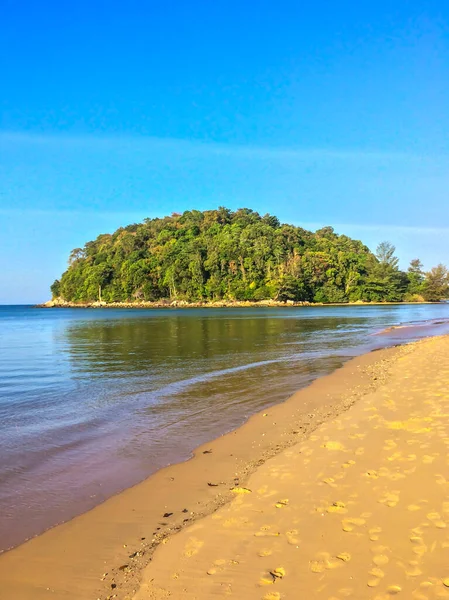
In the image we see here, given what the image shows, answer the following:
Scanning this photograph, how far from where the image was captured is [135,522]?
15.4 ft

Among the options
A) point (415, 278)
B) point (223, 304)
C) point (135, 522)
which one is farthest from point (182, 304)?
point (135, 522)

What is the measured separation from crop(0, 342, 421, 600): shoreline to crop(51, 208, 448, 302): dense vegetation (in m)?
109

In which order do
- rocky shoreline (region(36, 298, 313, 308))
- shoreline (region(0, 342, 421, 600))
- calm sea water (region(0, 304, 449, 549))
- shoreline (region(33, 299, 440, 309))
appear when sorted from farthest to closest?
rocky shoreline (region(36, 298, 313, 308)) < shoreline (region(33, 299, 440, 309)) < calm sea water (region(0, 304, 449, 549)) < shoreline (region(0, 342, 421, 600))

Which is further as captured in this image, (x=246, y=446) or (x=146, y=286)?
(x=146, y=286)

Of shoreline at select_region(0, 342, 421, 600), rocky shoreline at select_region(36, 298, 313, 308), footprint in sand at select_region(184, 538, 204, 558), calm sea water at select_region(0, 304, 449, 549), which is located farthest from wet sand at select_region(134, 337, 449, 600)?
rocky shoreline at select_region(36, 298, 313, 308)

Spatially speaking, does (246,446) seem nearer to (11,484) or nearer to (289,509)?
(289,509)

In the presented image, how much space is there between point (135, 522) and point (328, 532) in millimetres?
2077

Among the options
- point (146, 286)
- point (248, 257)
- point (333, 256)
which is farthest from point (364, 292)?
point (146, 286)

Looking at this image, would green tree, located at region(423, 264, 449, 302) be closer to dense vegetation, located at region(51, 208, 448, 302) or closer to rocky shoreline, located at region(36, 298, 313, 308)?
dense vegetation, located at region(51, 208, 448, 302)

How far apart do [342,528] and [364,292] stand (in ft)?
409

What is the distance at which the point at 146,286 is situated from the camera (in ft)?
447

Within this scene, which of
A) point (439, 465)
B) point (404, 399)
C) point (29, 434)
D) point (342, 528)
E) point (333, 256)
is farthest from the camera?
point (333, 256)

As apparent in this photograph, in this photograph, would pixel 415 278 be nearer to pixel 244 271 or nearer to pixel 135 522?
pixel 244 271

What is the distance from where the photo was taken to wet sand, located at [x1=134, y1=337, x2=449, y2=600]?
330cm
